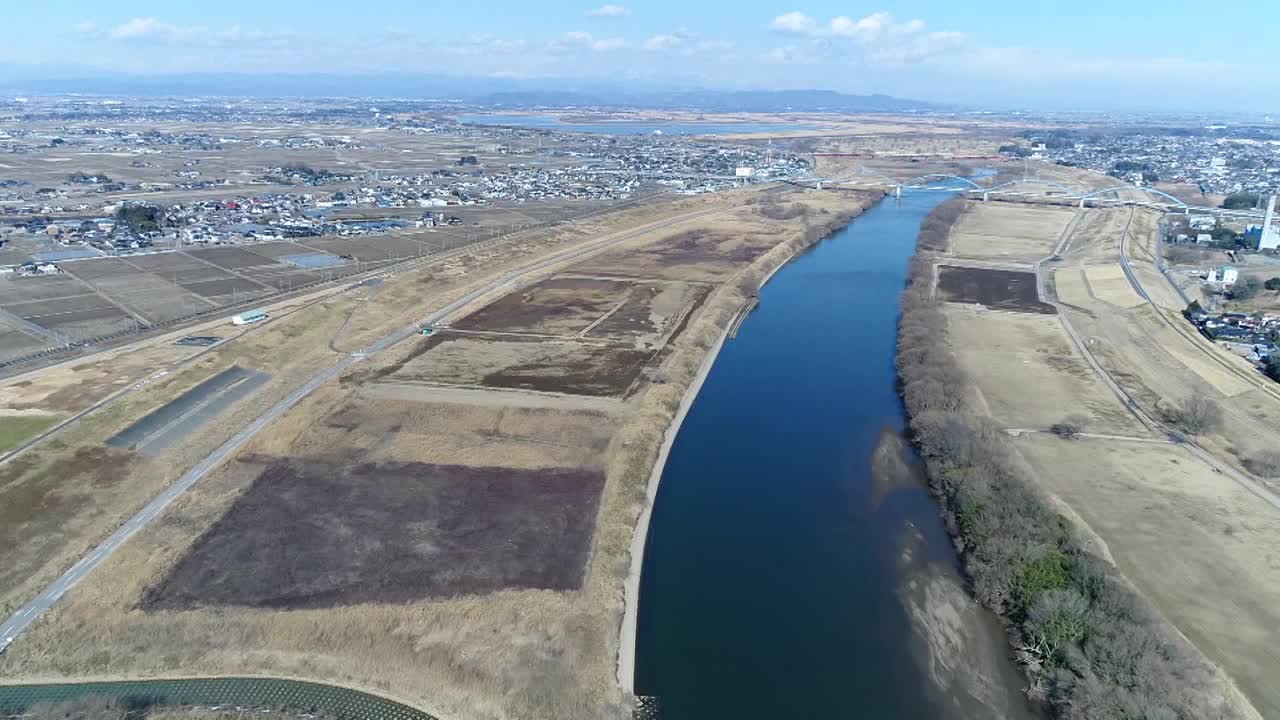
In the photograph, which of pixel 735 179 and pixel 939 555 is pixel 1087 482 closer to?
pixel 939 555

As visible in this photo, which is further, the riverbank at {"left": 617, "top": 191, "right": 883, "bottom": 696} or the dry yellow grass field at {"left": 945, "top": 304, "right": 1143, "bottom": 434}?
the dry yellow grass field at {"left": 945, "top": 304, "right": 1143, "bottom": 434}

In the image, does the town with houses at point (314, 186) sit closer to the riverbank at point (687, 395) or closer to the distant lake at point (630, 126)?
the riverbank at point (687, 395)

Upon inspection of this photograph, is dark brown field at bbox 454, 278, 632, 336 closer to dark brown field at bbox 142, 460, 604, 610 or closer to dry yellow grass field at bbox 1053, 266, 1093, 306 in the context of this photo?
dark brown field at bbox 142, 460, 604, 610

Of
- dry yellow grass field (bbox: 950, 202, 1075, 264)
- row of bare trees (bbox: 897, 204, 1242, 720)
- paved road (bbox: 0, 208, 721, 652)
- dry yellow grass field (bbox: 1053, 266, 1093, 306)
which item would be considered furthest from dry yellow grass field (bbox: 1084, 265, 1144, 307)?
paved road (bbox: 0, 208, 721, 652)

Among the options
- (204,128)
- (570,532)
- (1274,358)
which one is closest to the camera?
(570,532)

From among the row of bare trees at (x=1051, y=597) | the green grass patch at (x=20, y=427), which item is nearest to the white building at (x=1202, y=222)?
the row of bare trees at (x=1051, y=597)

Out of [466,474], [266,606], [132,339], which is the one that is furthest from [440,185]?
[266,606]
